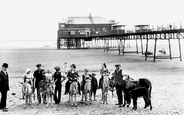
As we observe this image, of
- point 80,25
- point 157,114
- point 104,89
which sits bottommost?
point 157,114

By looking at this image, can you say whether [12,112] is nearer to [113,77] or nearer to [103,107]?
[103,107]

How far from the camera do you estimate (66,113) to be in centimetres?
951

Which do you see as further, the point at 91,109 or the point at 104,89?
the point at 104,89

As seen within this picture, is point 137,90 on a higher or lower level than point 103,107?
higher

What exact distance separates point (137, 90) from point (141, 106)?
43.4 inches

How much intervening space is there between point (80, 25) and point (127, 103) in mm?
70720

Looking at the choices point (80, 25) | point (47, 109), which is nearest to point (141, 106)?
point (47, 109)

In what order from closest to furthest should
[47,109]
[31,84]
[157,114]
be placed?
[157,114], [47,109], [31,84]

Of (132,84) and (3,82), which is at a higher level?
(3,82)

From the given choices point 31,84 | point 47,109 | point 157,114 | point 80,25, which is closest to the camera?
point 157,114

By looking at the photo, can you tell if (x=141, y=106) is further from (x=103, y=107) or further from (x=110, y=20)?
(x=110, y=20)

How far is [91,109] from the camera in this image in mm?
10086

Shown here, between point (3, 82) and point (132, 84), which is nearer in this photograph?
point (3, 82)

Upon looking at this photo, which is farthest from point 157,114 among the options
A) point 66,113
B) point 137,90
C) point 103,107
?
point 66,113
